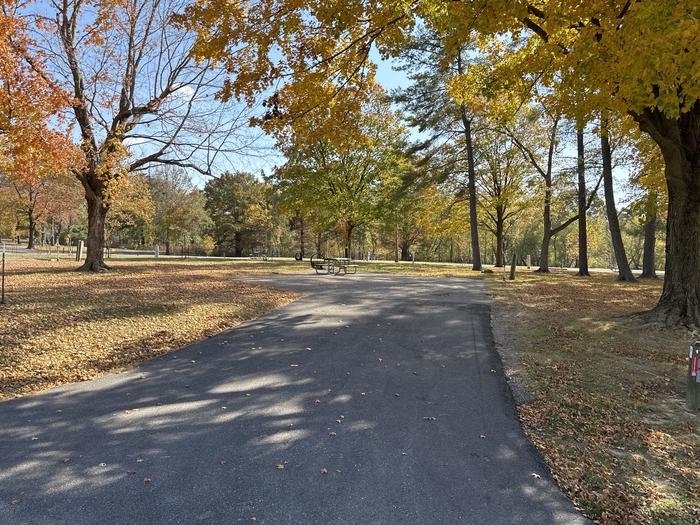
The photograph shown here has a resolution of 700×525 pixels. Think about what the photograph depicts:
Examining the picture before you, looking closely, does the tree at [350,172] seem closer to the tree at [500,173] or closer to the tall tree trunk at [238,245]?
the tree at [500,173]

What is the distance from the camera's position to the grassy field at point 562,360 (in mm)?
3139

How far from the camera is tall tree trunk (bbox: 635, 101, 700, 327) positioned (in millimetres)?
8219

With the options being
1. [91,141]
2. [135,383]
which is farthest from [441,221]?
[135,383]

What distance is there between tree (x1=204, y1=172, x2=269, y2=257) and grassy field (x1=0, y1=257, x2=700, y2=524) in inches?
1454

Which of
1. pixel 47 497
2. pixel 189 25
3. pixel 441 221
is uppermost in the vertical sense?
pixel 189 25

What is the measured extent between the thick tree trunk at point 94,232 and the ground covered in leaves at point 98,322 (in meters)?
4.40

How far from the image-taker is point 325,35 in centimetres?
838

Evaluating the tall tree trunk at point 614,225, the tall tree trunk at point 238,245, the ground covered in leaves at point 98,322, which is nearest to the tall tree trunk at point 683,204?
Answer: the ground covered in leaves at point 98,322

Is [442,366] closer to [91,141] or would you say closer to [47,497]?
[47,497]

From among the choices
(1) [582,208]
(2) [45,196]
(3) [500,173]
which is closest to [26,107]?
(1) [582,208]

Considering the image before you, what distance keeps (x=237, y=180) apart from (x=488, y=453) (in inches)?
1975

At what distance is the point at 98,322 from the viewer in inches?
291

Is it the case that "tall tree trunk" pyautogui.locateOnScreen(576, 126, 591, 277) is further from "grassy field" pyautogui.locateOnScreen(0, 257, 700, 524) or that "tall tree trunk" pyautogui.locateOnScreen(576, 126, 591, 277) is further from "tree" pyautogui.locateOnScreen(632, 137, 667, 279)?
"grassy field" pyautogui.locateOnScreen(0, 257, 700, 524)

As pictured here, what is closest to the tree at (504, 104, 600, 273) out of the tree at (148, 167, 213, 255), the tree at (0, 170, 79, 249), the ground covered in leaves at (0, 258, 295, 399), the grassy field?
the grassy field
